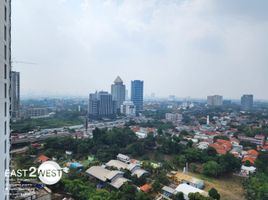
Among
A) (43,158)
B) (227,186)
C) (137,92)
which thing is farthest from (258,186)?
(137,92)

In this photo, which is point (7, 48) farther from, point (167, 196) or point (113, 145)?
point (113, 145)

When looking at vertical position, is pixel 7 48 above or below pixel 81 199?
above

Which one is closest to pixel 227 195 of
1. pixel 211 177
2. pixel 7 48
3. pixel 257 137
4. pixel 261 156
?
pixel 211 177

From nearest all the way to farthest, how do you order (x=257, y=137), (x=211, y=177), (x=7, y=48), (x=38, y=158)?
(x=7, y=48) < (x=211, y=177) < (x=38, y=158) < (x=257, y=137)

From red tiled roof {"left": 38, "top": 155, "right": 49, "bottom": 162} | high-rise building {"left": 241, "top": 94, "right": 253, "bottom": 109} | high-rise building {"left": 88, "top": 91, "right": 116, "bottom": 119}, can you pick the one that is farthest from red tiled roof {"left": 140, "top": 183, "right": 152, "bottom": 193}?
high-rise building {"left": 241, "top": 94, "right": 253, "bottom": 109}

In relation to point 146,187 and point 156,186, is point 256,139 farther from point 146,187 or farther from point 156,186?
point 146,187

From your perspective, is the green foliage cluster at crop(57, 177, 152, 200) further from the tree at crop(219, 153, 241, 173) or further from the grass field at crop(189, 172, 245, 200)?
the tree at crop(219, 153, 241, 173)
